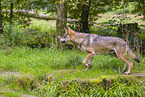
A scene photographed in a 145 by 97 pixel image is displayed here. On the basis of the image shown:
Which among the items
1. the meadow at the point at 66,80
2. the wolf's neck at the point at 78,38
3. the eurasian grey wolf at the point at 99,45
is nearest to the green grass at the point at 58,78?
the meadow at the point at 66,80

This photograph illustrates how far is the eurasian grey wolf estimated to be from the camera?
621 cm

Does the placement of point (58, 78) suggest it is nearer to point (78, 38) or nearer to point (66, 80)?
point (66, 80)

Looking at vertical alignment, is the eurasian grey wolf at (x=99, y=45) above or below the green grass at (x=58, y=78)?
above

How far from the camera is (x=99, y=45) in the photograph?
6.55m

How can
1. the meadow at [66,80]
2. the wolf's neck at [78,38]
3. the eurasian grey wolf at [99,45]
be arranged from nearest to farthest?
the meadow at [66,80] < the eurasian grey wolf at [99,45] < the wolf's neck at [78,38]

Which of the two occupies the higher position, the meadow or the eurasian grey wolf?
the eurasian grey wolf

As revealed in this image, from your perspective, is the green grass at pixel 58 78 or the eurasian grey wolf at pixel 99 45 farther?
the eurasian grey wolf at pixel 99 45

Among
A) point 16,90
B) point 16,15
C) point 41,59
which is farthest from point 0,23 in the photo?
point 16,90

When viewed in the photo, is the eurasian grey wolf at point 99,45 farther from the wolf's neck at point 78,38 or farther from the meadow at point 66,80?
the meadow at point 66,80

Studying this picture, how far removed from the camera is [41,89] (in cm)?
553

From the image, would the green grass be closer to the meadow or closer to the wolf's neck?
the meadow

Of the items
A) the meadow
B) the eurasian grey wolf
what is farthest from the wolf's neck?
the meadow

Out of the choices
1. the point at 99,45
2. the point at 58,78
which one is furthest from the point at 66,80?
the point at 99,45

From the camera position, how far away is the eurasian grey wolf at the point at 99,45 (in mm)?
6211
